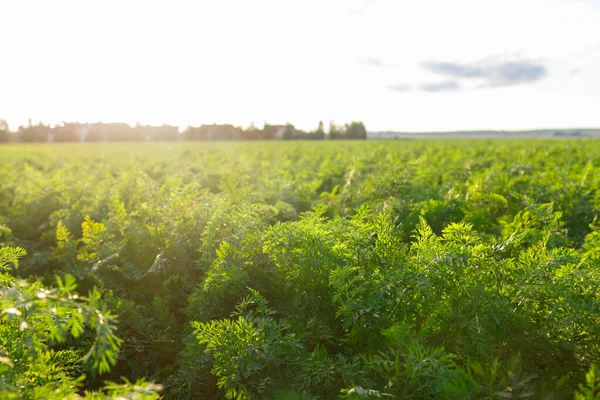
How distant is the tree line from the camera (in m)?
78.8

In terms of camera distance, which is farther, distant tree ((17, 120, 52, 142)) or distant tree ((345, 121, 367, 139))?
distant tree ((345, 121, 367, 139))

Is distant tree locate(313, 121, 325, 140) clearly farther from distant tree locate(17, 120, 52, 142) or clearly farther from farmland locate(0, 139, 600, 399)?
farmland locate(0, 139, 600, 399)

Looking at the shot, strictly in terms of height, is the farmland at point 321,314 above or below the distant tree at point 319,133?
below

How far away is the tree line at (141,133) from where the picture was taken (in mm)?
78812

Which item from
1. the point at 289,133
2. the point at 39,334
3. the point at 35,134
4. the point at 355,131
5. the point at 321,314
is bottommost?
the point at 321,314

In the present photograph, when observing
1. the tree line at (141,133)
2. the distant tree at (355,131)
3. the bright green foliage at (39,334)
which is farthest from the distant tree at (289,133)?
the bright green foliage at (39,334)

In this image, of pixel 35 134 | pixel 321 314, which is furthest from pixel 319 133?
pixel 321 314

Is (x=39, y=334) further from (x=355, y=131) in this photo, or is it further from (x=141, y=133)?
(x=355, y=131)

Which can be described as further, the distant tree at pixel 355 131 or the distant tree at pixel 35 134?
the distant tree at pixel 355 131

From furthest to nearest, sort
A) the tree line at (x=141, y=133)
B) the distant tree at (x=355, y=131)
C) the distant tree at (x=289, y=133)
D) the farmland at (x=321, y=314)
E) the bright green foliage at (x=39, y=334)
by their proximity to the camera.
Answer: the distant tree at (x=355, y=131), the distant tree at (x=289, y=133), the tree line at (x=141, y=133), the farmland at (x=321, y=314), the bright green foliage at (x=39, y=334)

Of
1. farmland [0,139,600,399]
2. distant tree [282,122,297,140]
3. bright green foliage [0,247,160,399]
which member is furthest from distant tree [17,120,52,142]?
bright green foliage [0,247,160,399]

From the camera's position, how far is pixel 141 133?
80688 millimetres

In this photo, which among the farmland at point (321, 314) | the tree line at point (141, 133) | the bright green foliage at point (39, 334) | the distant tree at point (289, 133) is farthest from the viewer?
the distant tree at point (289, 133)

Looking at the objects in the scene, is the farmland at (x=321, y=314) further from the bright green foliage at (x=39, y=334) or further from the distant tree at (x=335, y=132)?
the distant tree at (x=335, y=132)
